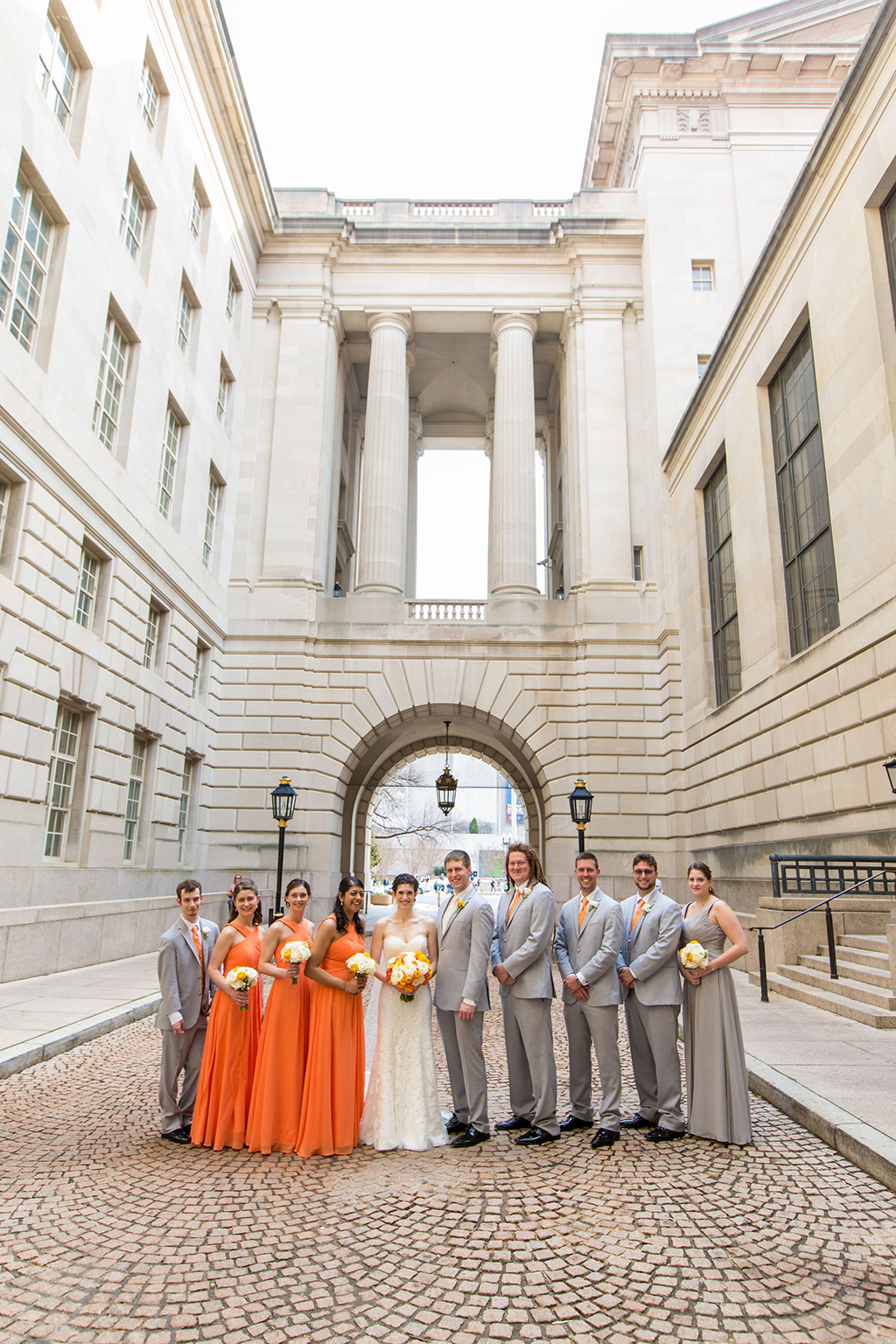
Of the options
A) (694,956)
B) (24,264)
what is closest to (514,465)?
(24,264)

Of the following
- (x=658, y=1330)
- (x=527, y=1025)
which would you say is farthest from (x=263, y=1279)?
(x=527, y=1025)

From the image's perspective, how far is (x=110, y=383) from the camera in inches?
688

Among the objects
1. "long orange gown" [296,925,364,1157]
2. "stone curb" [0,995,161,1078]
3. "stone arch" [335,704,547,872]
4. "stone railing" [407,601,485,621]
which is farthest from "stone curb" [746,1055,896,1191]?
"stone railing" [407,601,485,621]

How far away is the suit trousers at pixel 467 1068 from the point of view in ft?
20.3

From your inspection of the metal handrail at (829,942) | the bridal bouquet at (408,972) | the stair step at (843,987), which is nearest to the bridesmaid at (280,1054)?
the bridal bouquet at (408,972)

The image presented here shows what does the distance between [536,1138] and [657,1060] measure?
1.09 meters

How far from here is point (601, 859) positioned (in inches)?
906

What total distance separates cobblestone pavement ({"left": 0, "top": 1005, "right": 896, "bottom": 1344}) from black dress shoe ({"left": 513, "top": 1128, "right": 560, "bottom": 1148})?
0.13m

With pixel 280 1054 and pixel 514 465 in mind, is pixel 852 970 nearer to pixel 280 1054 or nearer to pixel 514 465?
pixel 280 1054

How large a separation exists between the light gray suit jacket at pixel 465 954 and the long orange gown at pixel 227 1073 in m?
1.44

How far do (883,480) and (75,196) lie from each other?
14.6 m

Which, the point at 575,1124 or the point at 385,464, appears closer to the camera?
the point at 575,1124

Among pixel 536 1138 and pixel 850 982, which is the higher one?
pixel 850 982

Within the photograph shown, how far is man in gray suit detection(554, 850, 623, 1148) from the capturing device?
20.4ft
